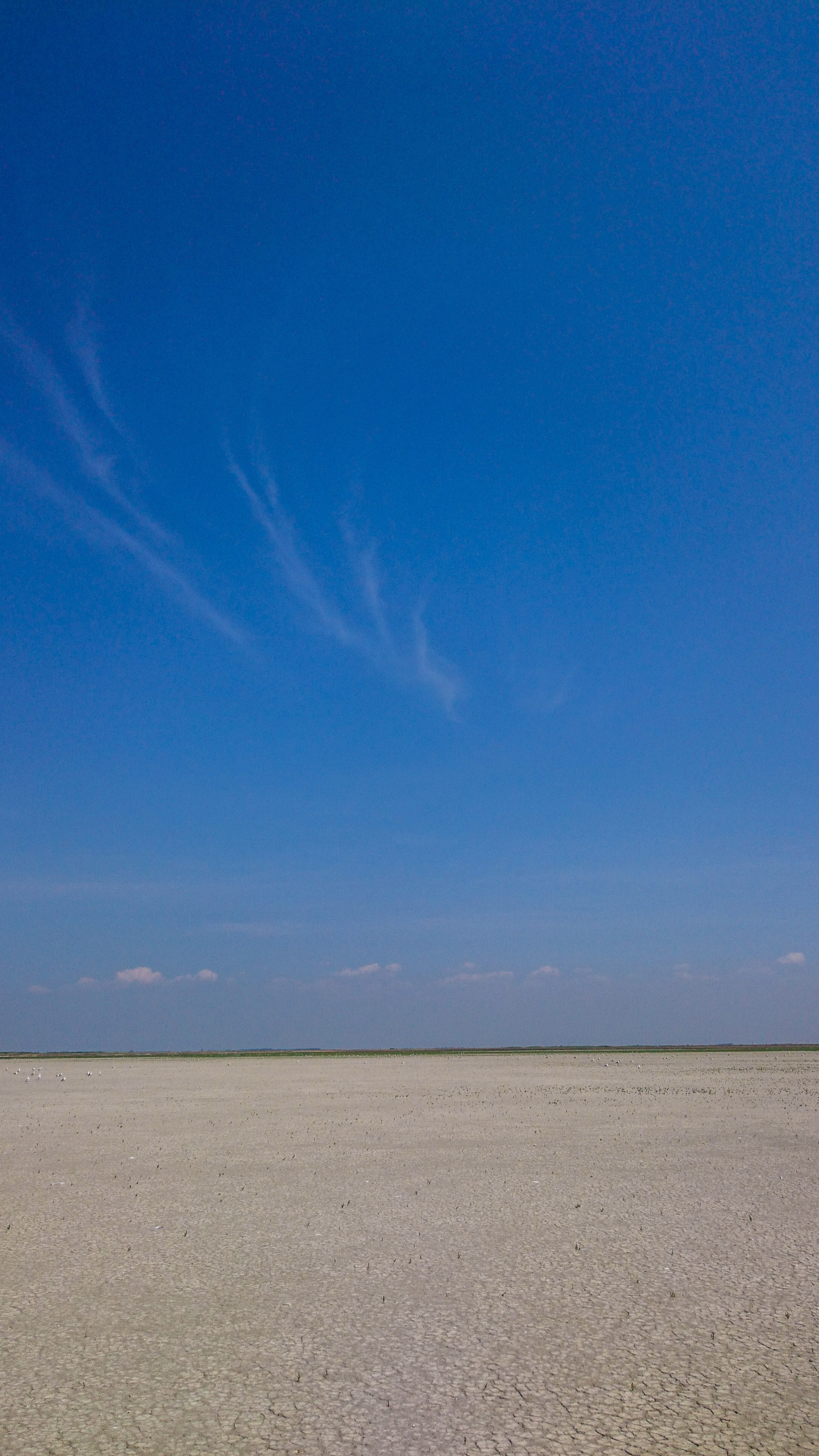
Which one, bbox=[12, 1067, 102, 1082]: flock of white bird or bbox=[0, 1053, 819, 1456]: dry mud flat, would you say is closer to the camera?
bbox=[0, 1053, 819, 1456]: dry mud flat

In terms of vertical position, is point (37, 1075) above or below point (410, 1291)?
above

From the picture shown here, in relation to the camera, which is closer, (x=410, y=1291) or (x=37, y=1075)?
(x=410, y=1291)

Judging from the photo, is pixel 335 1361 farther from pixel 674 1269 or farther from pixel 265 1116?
pixel 265 1116

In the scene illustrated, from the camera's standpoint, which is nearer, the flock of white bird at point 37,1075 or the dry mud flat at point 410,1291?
the dry mud flat at point 410,1291

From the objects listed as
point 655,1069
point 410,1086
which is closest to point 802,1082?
point 655,1069

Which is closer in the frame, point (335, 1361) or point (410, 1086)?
point (335, 1361)

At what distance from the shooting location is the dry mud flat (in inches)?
341

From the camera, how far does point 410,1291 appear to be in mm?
12609

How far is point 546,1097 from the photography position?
134ft

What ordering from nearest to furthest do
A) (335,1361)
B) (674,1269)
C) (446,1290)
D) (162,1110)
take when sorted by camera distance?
(335,1361)
(446,1290)
(674,1269)
(162,1110)

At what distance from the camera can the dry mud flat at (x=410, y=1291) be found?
8.67 m

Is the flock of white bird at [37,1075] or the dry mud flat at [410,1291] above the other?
the flock of white bird at [37,1075]

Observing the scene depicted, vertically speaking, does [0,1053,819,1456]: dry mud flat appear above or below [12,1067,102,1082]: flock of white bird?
below

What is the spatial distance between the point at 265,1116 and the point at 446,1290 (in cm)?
2257
